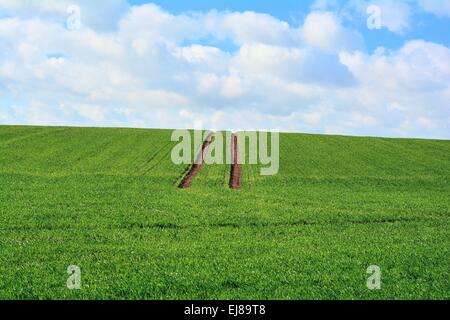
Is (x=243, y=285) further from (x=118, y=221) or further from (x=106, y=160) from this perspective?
(x=106, y=160)

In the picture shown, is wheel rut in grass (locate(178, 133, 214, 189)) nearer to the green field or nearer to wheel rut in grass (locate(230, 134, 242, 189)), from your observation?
the green field

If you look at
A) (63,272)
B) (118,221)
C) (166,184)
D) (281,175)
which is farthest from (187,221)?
(281,175)

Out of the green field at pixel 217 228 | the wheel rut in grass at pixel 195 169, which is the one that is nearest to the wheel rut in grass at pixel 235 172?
the green field at pixel 217 228

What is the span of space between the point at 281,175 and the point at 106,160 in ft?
60.0

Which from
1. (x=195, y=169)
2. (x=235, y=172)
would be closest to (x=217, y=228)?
(x=235, y=172)

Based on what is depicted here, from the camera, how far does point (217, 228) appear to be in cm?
2380

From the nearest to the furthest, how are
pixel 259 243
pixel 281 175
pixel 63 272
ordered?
pixel 63 272 → pixel 259 243 → pixel 281 175

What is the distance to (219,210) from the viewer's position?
93.9ft

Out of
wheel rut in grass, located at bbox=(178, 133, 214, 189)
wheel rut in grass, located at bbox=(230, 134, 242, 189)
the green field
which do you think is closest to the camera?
the green field

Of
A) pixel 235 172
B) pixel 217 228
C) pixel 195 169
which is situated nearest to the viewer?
pixel 217 228

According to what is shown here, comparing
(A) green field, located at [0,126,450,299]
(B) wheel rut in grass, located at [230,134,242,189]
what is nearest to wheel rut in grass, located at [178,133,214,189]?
(A) green field, located at [0,126,450,299]

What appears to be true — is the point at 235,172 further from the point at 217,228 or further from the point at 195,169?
the point at 217,228

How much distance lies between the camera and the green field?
542 inches

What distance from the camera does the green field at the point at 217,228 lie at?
45.2 feet
